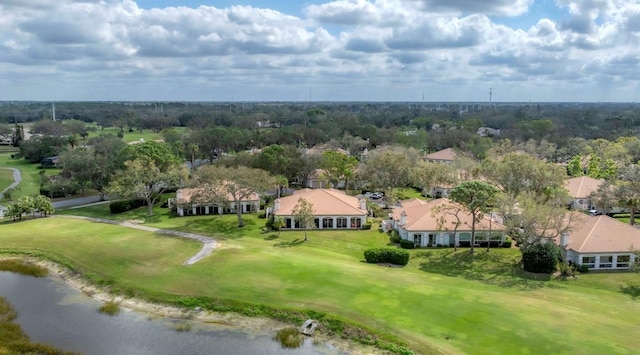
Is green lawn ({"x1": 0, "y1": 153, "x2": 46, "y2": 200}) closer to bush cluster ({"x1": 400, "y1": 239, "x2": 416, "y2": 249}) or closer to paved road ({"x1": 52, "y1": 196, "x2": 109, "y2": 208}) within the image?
paved road ({"x1": 52, "y1": 196, "x2": 109, "y2": 208})

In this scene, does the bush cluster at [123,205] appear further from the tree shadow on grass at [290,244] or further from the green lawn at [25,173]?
the tree shadow on grass at [290,244]

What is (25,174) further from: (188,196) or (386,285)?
(386,285)

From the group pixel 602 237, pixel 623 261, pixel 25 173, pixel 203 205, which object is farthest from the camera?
pixel 25 173

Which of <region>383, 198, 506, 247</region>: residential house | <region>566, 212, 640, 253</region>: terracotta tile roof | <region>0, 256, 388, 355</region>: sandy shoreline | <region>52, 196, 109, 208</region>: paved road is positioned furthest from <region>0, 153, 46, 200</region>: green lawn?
<region>566, 212, 640, 253</region>: terracotta tile roof

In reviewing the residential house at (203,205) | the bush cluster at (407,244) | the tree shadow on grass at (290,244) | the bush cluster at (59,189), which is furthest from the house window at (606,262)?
the bush cluster at (59,189)

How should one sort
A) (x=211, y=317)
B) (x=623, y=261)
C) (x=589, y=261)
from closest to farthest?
1. (x=211, y=317)
2. (x=589, y=261)
3. (x=623, y=261)

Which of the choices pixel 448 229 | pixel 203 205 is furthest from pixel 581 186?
pixel 203 205

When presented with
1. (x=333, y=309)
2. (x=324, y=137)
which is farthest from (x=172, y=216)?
(x=324, y=137)
